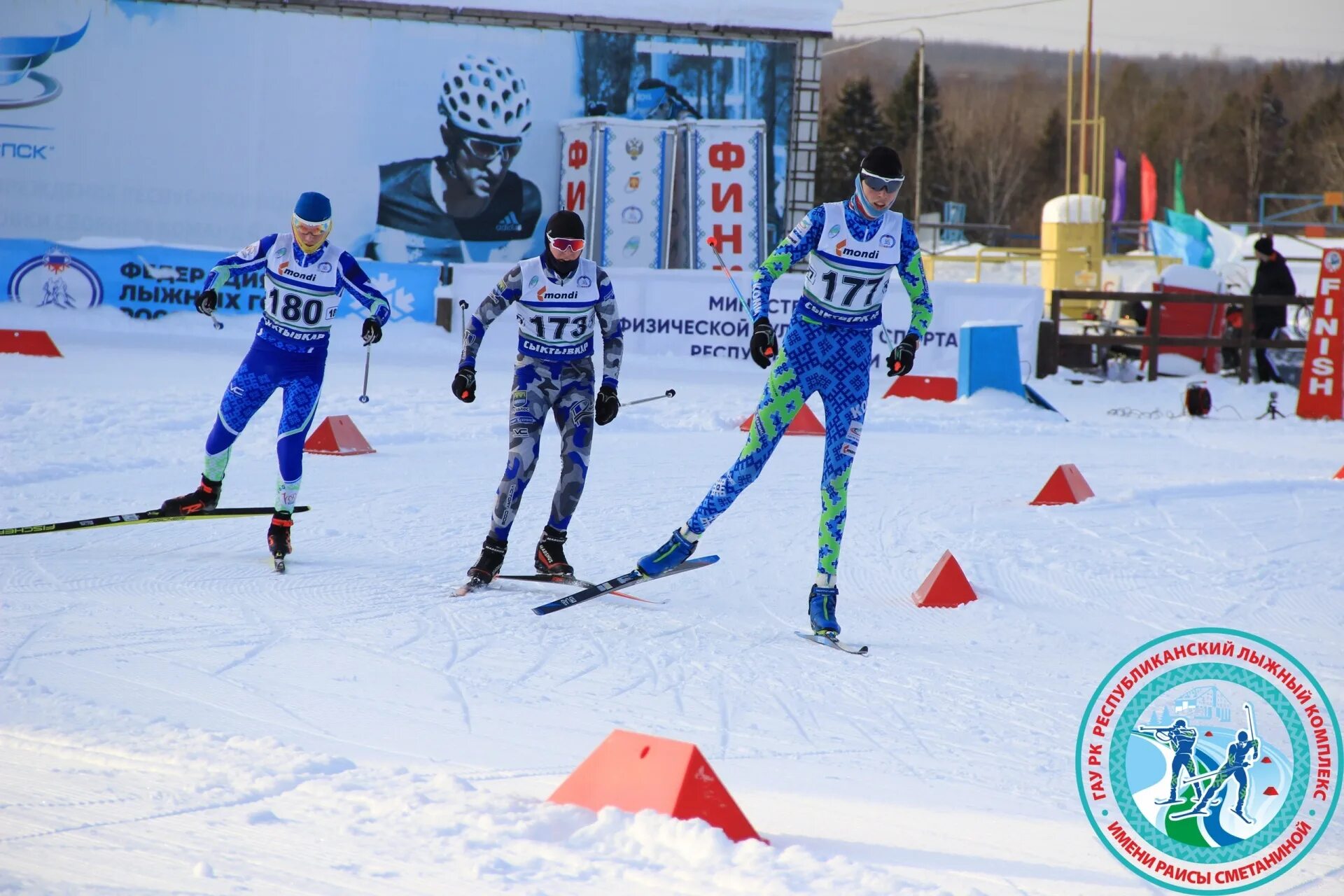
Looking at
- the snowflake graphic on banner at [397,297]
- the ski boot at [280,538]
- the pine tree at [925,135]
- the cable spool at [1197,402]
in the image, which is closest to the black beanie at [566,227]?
the ski boot at [280,538]

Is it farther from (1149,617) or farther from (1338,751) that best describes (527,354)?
(1338,751)

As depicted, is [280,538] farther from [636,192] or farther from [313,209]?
[636,192]

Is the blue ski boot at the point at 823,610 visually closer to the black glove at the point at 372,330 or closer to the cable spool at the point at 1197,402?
the black glove at the point at 372,330

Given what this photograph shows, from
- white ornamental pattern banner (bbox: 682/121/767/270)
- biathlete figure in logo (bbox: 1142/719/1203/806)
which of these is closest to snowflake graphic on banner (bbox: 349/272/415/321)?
white ornamental pattern banner (bbox: 682/121/767/270)

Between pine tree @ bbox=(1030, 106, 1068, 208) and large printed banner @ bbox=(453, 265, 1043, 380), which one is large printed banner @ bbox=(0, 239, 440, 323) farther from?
pine tree @ bbox=(1030, 106, 1068, 208)

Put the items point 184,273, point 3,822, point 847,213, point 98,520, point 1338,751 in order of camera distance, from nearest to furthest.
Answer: point 3,822 < point 1338,751 < point 847,213 < point 98,520 < point 184,273

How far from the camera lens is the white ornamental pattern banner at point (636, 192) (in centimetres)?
2227

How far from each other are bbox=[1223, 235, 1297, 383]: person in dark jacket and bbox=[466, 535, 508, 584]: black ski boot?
1367 cm

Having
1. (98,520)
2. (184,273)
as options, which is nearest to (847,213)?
(98,520)

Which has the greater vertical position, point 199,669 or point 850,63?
point 850,63

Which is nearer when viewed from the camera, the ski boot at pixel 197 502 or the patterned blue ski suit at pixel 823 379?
the patterned blue ski suit at pixel 823 379

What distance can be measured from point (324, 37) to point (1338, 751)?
22912 millimetres

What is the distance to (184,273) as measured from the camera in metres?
17.6

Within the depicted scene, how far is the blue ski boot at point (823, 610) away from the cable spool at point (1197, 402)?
400 inches
